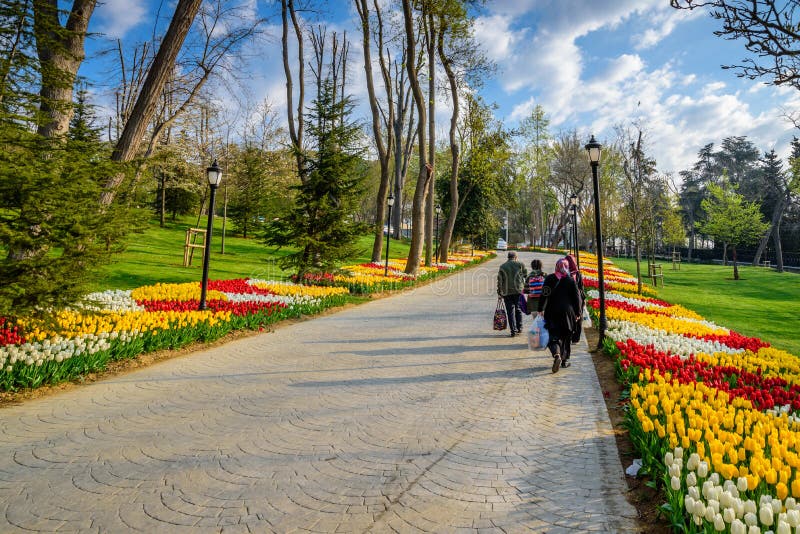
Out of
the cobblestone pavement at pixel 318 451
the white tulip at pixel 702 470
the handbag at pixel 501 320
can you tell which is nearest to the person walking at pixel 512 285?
the handbag at pixel 501 320

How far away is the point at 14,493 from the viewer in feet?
10.4

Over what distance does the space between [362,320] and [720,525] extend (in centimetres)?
877

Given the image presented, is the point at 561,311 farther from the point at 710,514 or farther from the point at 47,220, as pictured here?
the point at 47,220

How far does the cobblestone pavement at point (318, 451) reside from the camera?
2.96m

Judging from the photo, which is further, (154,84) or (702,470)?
(154,84)

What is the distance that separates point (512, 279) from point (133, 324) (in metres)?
7.10

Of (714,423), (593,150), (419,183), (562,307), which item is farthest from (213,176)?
(419,183)

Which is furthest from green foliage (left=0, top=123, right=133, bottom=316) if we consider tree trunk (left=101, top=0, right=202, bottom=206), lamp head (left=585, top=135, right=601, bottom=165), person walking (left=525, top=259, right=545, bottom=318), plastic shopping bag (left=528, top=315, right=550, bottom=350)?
lamp head (left=585, top=135, right=601, bottom=165)

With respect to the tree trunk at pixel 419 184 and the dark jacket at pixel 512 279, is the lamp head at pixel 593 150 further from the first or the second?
the tree trunk at pixel 419 184

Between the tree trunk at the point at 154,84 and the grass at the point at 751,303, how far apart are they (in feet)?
48.2

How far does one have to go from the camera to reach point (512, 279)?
8.98 m

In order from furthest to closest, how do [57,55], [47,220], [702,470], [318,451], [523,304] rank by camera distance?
[523,304], [57,55], [47,220], [318,451], [702,470]

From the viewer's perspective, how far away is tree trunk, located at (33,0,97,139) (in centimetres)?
577

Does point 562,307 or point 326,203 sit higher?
point 326,203
